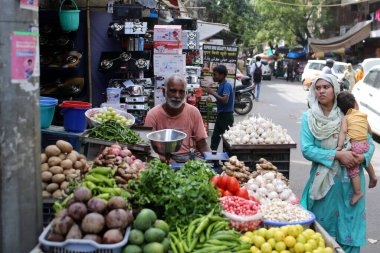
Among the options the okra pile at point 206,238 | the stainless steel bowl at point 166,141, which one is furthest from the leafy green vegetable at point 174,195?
the stainless steel bowl at point 166,141

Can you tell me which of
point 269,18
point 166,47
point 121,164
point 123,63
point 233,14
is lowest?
point 121,164

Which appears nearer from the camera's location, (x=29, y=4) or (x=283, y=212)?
(x=29, y=4)

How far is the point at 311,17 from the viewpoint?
4559 cm

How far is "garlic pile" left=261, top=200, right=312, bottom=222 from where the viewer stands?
12.6 feet

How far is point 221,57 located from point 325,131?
341 inches

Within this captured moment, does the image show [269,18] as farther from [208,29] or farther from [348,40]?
[208,29]

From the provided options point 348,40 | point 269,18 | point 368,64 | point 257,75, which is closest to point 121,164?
point 368,64

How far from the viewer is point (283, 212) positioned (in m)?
3.97

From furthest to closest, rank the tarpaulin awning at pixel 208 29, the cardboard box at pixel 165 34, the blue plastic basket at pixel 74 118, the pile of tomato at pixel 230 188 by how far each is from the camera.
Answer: the tarpaulin awning at pixel 208 29, the cardboard box at pixel 165 34, the blue plastic basket at pixel 74 118, the pile of tomato at pixel 230 188

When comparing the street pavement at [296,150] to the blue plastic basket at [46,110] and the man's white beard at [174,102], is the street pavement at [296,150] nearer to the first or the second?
the man's white beard at [174,102]

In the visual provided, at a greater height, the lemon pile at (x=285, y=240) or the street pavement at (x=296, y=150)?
the lemon pile at (x=285, y=240)

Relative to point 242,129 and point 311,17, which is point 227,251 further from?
point 311,17

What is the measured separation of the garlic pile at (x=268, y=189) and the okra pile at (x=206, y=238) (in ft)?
3.32

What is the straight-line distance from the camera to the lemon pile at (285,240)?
134 inches
